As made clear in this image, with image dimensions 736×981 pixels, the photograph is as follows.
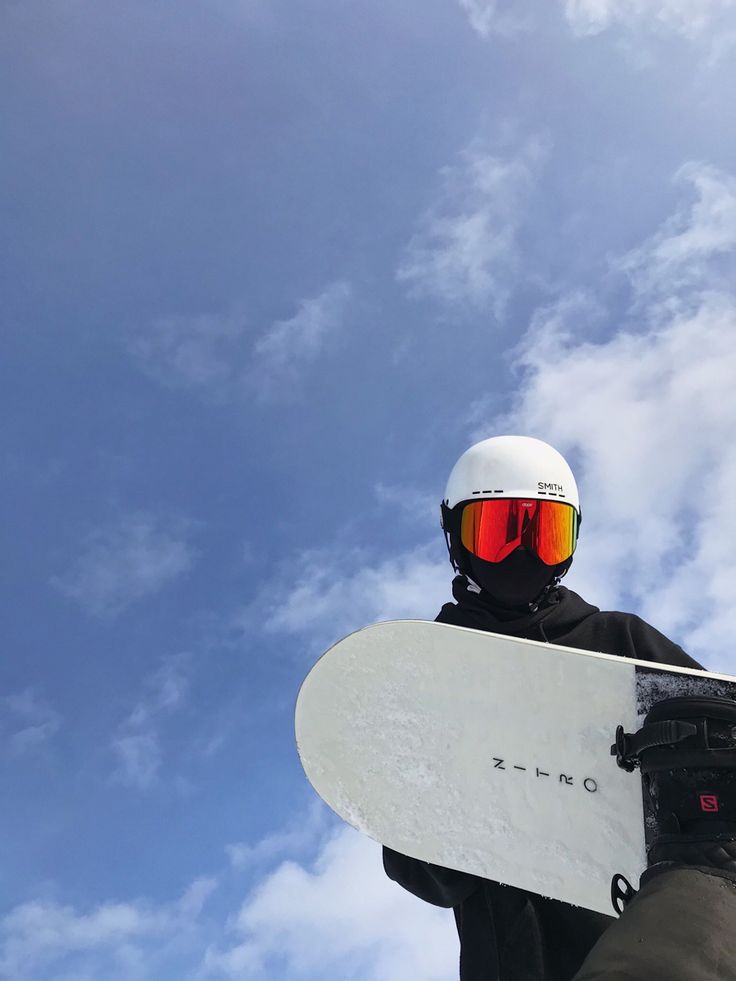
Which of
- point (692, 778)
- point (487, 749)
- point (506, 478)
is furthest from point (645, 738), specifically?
point (506, 478)

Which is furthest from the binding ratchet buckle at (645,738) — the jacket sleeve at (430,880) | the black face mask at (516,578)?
the black face mask at (516,578)

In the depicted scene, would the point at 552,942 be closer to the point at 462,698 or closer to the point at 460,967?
the point at 460,967

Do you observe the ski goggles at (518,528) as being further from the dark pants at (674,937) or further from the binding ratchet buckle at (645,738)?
the dark pants at (674,937)

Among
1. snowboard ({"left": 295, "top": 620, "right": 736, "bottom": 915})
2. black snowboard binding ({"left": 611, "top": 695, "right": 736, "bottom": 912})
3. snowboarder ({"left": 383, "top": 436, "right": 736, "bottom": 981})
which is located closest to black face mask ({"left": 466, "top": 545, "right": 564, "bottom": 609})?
snowboarder ({"left": 383, "top": 436, "right": 736, "bottom": 981})

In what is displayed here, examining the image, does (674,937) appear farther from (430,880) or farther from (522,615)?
(522,615)

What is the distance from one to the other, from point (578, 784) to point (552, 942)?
913 millimetres

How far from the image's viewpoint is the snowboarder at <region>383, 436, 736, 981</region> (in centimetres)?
180

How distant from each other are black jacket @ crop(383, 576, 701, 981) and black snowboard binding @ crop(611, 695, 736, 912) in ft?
3.60

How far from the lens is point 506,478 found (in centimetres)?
447

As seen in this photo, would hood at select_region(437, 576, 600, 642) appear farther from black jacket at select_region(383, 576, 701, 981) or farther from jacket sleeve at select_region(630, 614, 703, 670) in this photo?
jacket sleeve at select_region(630, 614, 703, 670)

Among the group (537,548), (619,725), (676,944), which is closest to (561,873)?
(619,725)

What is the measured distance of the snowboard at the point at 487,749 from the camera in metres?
2.99

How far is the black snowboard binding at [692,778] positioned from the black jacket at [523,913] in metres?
1.10

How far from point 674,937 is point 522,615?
234 centimetres
